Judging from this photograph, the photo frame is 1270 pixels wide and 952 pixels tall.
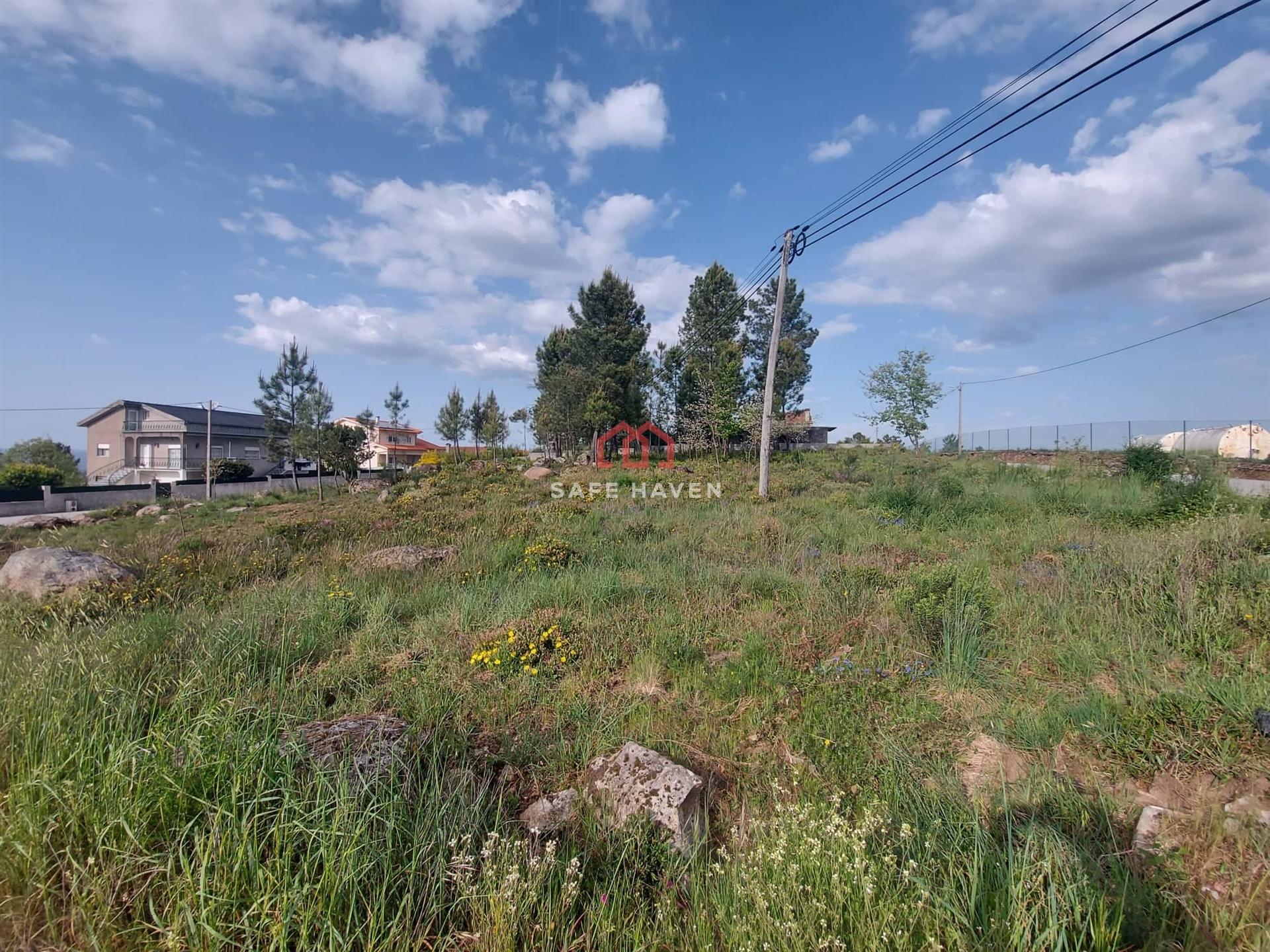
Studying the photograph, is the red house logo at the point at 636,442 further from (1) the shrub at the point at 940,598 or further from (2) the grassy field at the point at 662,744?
(1) the shrub at the point at 940,598

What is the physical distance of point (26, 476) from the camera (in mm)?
20703

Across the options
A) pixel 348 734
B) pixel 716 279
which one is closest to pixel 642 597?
pixel 348 734

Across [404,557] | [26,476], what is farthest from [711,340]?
[26,476]

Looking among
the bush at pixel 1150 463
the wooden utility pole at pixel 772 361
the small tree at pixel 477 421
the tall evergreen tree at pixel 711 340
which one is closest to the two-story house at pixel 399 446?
the small tree at pixel 477 421

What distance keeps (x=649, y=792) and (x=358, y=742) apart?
1.41 m

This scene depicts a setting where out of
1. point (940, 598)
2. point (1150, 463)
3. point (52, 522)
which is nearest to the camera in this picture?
point (940, 598)

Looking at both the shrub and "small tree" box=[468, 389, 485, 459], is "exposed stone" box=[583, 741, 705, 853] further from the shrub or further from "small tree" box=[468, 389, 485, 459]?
"small tree" box=[468, 389, 485, 459]

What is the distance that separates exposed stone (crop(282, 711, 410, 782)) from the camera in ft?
6.95

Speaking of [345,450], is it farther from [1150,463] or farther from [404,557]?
[1150,463]

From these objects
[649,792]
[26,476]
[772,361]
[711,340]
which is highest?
[711,340]

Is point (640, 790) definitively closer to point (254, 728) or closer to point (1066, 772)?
point (254, 728)

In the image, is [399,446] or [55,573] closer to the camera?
[55,573]

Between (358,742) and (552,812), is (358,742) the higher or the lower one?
the higher one

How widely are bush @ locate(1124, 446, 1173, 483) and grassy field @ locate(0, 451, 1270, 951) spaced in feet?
21.5
